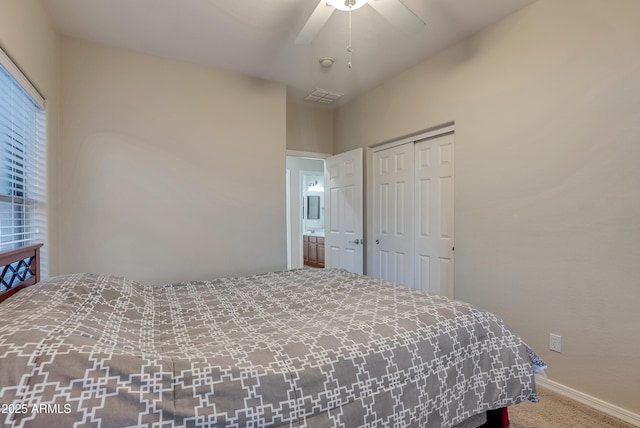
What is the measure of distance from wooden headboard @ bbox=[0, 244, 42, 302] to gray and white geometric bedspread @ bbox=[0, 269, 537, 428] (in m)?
0.17

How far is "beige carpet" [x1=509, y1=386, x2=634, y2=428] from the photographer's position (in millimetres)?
1737

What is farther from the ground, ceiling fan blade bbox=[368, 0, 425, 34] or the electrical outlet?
ceiling fan blade bbox=[368, 0, 425, 34]

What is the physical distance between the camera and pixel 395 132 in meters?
3.32

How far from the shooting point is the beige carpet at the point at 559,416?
1.74 meters

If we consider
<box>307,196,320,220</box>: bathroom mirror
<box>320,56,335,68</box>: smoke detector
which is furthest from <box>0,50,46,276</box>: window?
<box>307,196,320,220</box>: bathroom mirror

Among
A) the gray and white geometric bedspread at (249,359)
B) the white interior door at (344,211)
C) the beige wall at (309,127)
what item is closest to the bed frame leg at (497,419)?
the gray and white geometric bedspread at (249,359)

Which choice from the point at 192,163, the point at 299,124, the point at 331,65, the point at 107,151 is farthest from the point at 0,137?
the point at 299,124

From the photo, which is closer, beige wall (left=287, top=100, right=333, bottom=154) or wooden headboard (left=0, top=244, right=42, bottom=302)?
wooden headboard (left=0, top=244, right=42, bottom=302)

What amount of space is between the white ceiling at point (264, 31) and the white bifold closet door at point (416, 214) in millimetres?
906

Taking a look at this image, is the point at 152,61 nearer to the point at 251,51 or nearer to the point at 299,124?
the point at 251,51

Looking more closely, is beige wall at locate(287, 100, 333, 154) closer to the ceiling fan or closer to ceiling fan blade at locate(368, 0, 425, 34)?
the ceiling fan

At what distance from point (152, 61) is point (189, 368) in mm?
2883

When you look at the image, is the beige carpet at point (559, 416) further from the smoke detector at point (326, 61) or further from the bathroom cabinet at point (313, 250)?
the bathroom cabinet at point (313, 250)

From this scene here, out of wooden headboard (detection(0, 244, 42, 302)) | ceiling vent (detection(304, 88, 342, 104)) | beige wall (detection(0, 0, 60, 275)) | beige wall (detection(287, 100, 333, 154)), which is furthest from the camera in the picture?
beige wall (detection(287, 100, 333, 154))
